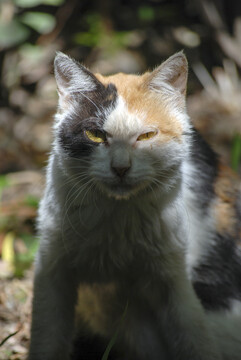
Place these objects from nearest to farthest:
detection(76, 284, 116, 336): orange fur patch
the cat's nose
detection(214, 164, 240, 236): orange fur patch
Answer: the cat's nose
detection(76, 284, 116, 336): orange fur patch
detection(214, 164, 240, 236): orange fur patch

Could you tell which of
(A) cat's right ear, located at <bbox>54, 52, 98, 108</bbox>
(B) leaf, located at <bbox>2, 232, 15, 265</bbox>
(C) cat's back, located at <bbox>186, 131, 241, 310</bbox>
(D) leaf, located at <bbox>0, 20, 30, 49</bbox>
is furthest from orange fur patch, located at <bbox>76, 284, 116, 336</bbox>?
(D) leaf, located at <bbox>0, 20, 30, 49</bbox>

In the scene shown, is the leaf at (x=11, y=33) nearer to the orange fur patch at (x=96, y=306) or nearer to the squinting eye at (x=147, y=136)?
the orange fur patch at (x=96, y=306)

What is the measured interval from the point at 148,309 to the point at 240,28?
3.62 metres

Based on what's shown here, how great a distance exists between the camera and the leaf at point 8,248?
3.57 m

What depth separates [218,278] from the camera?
253cm

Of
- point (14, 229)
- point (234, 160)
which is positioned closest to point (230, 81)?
point (234, 160)

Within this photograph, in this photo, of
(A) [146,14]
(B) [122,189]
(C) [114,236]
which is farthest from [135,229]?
(A) [146,14]

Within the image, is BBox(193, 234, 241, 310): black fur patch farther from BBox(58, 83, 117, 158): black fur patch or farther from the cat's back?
BBox(58, 83, 117, 158): black fur patch

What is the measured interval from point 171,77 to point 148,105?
16 cm

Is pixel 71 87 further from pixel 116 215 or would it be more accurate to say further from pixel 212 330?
pixel 212 330

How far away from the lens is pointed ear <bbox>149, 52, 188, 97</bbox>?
6.84ft

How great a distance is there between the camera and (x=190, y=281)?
92.0 inches

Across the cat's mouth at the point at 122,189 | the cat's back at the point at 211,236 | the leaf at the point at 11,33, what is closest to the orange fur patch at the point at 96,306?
the cat's back at the point at 211,236

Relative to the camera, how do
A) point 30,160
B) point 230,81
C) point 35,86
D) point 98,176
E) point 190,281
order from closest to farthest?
point 98,176, point 190,281, point 30,160, point 230,81, point 35,86
